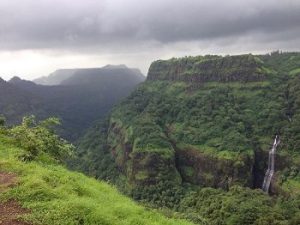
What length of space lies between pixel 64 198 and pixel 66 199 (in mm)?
161

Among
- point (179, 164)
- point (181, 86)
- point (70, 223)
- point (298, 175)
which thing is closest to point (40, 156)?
point (70, 223)

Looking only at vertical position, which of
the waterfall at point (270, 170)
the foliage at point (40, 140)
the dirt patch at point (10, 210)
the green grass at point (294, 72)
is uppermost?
the green grass at point (294, 72)

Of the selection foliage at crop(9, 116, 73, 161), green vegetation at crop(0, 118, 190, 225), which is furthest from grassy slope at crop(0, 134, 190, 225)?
foliage at crop(9, 116, 73, 161)

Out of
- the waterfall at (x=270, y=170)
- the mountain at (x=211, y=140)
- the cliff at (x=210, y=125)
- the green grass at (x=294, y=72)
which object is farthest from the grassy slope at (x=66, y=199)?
the green grass at (x=294, y=72)

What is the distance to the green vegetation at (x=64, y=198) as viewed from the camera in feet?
53.2

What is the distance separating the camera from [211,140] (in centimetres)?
12656

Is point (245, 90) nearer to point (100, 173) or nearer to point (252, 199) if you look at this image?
point (100, 173)

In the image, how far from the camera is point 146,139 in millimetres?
130125

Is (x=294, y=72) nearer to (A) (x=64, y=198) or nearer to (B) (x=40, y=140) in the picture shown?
(B) (x=40, y=140)

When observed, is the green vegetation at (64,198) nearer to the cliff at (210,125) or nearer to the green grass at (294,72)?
the cliff at (210,125)

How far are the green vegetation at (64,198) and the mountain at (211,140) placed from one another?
169ft

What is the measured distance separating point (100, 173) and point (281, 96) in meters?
60.1

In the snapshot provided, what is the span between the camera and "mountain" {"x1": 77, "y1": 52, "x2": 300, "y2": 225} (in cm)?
9219

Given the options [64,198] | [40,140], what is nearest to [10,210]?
[64,198]
